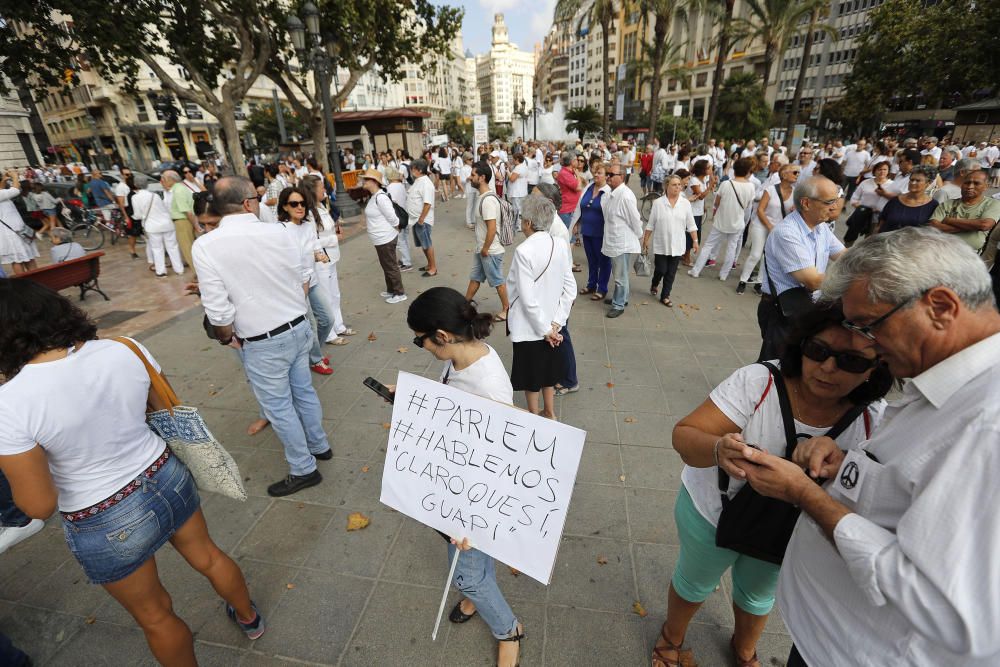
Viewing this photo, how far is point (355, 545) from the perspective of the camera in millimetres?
2926

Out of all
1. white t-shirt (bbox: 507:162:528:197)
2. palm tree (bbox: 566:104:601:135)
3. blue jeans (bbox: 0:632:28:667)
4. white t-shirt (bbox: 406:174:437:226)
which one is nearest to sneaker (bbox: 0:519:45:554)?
blue jeans (bbox: 0:632:28:667)

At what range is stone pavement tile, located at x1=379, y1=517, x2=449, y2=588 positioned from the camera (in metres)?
2.68

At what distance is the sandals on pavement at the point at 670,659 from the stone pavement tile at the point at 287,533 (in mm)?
2096

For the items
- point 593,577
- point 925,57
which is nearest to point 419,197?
point 593,577

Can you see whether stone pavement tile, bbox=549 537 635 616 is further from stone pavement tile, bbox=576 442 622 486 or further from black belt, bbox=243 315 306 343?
black belt, bbox=243 315 306 343

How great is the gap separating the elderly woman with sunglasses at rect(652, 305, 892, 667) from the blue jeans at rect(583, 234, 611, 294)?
5.32 metres

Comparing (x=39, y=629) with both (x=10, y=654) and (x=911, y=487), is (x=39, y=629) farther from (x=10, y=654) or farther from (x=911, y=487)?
(x=911, y=487)

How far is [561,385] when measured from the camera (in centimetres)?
452

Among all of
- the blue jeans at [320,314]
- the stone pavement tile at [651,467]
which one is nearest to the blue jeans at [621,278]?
the stone pavement tile at [651,467]

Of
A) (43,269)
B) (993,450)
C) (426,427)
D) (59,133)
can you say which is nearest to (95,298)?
(43,269)

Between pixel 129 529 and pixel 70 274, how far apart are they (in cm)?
771

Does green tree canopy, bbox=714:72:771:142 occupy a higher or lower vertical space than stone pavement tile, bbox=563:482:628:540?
higher

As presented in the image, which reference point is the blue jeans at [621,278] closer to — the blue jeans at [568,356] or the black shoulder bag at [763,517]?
the blue jeans at [568,356]

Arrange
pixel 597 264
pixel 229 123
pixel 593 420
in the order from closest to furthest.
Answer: pixel 593 420
pixel 597 264
pixel 229 123
